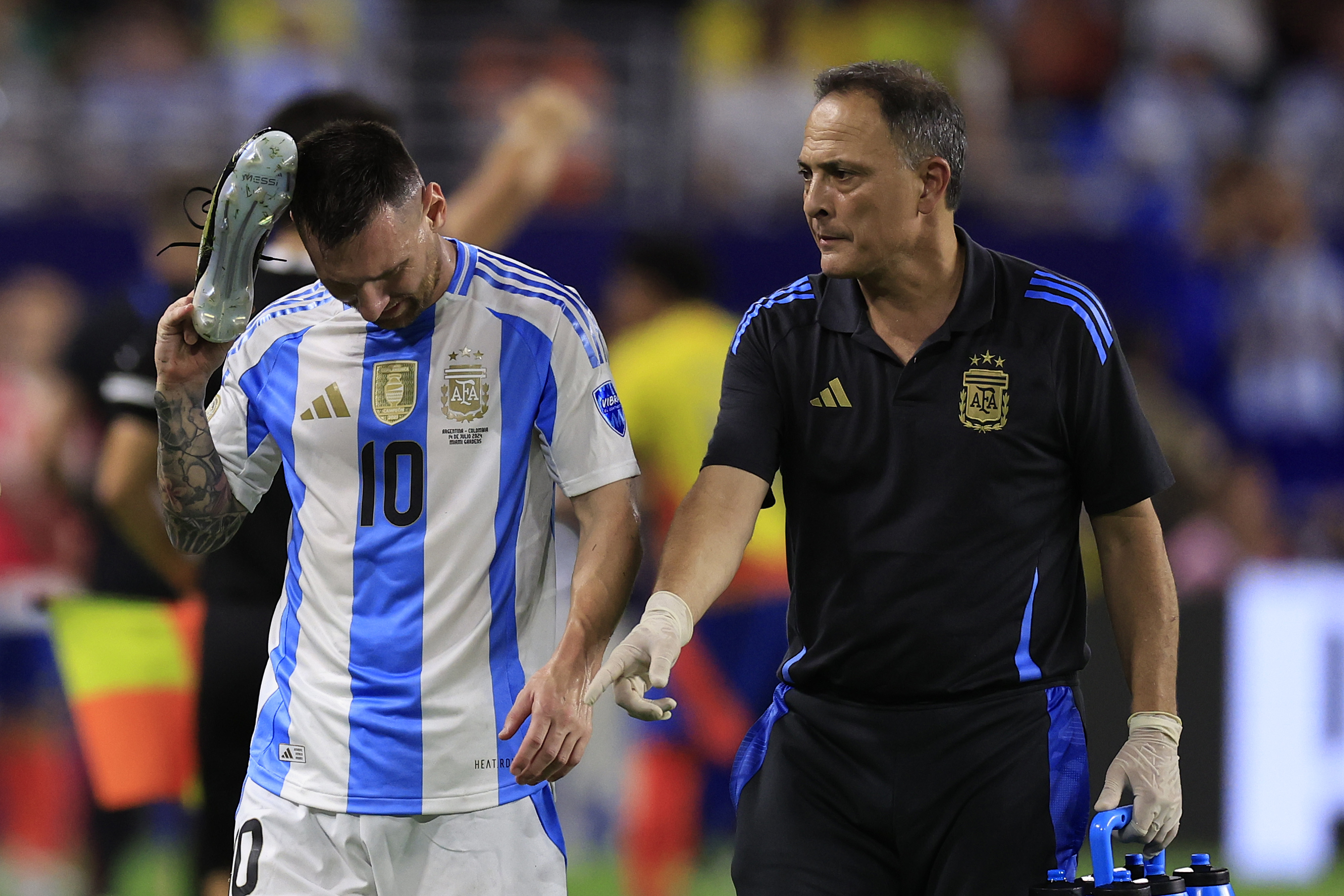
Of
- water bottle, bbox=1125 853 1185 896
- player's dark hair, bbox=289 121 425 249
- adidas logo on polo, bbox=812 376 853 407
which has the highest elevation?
player's dark hair, bbox=289 121 425 249

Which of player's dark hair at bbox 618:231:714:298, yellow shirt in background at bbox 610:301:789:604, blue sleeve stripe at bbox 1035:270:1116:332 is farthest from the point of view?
player's dark hair at bbox 618:231:714:298

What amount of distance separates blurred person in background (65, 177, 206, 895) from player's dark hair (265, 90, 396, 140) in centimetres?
43

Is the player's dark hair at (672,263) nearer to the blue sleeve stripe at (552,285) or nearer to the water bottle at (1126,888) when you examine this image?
the blue sleeve stripe at (552,285)

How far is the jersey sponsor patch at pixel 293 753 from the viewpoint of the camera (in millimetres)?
3012

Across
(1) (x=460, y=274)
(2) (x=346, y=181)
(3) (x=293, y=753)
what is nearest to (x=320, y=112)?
(1) (x=460, y=274)

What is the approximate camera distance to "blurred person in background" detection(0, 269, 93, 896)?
6.59 m

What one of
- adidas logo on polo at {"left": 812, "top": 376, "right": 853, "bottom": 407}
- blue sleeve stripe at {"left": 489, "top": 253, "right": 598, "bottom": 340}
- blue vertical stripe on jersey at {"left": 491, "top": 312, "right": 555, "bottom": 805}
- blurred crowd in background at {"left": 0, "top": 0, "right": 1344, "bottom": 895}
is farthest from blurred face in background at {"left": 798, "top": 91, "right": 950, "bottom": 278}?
blurred crowd in background at {"left": 0, "top": 0, "right": 1344, "bottom": 895}

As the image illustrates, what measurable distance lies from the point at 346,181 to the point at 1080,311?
4.52 ft

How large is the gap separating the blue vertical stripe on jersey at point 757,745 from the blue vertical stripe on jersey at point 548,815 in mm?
365

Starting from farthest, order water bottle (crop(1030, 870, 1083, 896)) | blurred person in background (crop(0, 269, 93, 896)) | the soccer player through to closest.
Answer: blurred person in background (crop(0, 269, 93, 896)) < the soccer player < water bottle (crop(1030, 870, 1083, 896))

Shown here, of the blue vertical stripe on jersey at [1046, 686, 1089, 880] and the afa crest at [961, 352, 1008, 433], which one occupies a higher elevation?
the afa crest at [961, 352, 1008, 433]

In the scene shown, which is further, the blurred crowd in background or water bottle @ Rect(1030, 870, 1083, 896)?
the blurred crowd in background

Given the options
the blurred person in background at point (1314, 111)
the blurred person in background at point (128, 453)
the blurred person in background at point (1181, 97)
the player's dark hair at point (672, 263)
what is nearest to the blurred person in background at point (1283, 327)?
the blurred person in background at point (1314, 111)

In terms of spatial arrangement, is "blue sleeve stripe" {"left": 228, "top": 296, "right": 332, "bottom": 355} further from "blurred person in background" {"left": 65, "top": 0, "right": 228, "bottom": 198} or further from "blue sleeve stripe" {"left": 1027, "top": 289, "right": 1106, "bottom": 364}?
"blurred person in background" {"left": 65, "top": 0, "right": 228, "bottom": 198}
